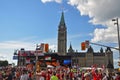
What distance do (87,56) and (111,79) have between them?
168 metres

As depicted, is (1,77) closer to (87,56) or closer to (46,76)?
(46,76)

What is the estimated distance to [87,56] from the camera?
18950 cm

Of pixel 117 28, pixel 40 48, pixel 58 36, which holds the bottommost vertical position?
pixel 40 48

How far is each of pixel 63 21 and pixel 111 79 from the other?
166725 millimetres

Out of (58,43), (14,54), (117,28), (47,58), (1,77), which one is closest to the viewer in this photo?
(1,77)

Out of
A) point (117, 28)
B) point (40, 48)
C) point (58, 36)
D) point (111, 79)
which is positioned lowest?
point (111, 79)

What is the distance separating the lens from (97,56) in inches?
7461

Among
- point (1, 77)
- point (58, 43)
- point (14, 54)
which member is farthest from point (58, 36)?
point (1, 77)

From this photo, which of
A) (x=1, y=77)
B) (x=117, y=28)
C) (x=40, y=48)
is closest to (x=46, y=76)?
(x=40, y=48)

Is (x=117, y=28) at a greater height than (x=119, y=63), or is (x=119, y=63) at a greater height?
(x=117, y=28)

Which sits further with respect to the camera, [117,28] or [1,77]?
[117,28]

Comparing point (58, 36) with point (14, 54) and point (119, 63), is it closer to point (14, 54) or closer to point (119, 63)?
point (14, 54)

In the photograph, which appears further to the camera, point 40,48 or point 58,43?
point 58,43

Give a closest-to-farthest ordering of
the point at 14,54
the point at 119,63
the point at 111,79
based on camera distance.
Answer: the point at 111,79 → the point at 119,63 → the point at 14,54
